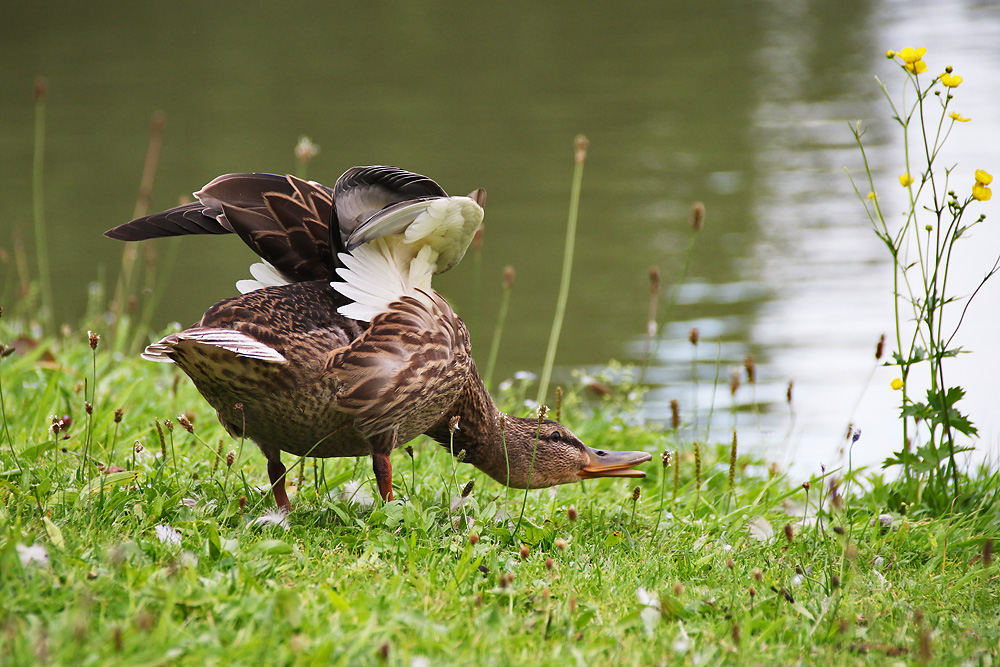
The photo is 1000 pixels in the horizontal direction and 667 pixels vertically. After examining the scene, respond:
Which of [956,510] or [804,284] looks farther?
[804,284]

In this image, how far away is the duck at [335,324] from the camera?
3.00 m

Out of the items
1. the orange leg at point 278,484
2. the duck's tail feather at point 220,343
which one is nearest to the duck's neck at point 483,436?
the orange leg at point 278,484

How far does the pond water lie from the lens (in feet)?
24.1

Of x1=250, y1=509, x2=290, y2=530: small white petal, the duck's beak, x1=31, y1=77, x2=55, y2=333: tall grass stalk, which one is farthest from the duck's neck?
x1=31, y1=77, x2=55, y2=333: tall grass stalk

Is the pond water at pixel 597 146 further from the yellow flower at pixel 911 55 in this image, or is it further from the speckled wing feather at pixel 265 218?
the yellow flower at pixel 911 55

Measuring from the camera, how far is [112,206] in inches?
407

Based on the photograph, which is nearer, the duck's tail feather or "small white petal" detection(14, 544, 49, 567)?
"small white petal" detection(14, 544, 49, 567)

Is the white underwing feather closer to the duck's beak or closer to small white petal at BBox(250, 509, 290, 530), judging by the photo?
small white petal at BBox(250, 509, 290, 530)

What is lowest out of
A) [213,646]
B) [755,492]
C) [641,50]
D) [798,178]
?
[755,492]

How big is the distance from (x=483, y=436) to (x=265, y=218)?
1.09 metres

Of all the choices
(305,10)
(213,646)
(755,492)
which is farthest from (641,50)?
(213,646)

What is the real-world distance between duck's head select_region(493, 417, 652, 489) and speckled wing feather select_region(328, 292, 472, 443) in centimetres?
46

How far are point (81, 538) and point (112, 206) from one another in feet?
27.2

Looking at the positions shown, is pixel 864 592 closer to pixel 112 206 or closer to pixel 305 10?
pixel 112 206
